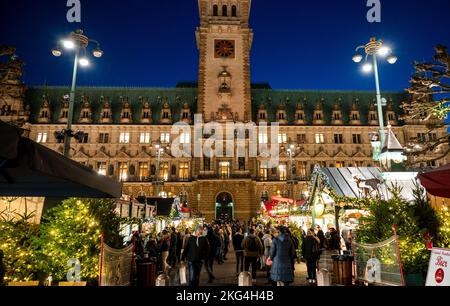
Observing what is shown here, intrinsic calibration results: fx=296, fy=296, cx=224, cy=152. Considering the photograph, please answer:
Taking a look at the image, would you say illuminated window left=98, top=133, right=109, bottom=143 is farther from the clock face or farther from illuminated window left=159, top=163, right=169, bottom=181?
the clock face

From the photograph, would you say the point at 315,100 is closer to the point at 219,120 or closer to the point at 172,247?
the point at 219,120

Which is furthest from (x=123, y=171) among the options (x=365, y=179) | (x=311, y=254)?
(x=311, y=254)

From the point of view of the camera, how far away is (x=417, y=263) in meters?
8.75

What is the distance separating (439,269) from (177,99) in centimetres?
5656

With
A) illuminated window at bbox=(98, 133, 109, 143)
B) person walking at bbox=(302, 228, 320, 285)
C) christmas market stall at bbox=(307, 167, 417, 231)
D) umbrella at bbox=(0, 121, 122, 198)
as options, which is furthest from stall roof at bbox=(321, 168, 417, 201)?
illuminated window at bbox=(98, 133, 109, 143)

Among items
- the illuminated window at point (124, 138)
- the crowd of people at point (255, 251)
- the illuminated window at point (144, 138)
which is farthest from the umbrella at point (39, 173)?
the illuminated window at point (124, 138)

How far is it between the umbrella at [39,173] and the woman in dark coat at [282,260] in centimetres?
470

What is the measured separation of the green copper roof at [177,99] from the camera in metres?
56.7

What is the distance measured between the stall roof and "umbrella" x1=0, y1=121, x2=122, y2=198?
1068 cm

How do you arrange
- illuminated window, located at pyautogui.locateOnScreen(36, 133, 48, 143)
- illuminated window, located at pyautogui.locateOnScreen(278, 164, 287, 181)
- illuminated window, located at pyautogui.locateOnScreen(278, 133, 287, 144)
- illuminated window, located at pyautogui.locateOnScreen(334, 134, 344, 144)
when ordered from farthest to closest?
illuminated window, located at pyautogui.locateOnScreen(334, 134, 344, 144), illuminated window, located at pyautogui.locateOnScreen(278, 133, 287, 144), illuminated window, located at pyautogui.locateOnScreen(278, 164, 287, 181), illuminated window, located at pyautogui.locateOnScreen(36, 133, 48, 143)

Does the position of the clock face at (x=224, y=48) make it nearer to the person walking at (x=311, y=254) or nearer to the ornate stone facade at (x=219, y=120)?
the ornate stone facade at (x=219, y=120)

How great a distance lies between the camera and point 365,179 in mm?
14164

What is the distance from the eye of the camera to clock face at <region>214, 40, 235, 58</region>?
52.6 metres
